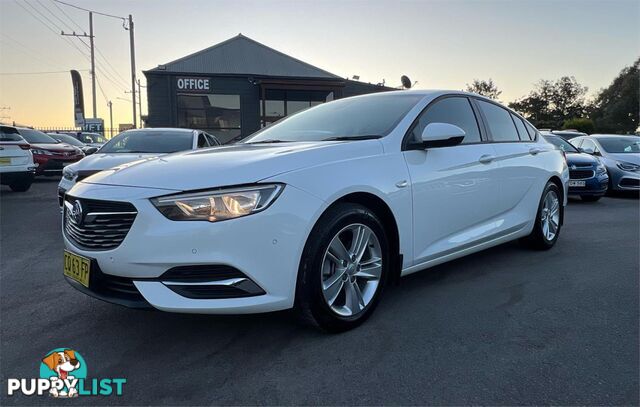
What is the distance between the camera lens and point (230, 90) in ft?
72.6

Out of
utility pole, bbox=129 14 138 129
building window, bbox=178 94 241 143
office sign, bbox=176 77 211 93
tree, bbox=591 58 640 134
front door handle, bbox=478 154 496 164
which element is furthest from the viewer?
tree, bbox=591 58 640 134

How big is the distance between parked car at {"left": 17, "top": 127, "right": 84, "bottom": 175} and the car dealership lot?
1017 cm

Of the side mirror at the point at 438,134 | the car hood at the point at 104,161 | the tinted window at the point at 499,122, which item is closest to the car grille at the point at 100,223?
the side mirror at the point at 438,134

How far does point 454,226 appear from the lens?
351 centimetres

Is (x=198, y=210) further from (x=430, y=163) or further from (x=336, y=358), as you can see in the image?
(x=430, y=163)

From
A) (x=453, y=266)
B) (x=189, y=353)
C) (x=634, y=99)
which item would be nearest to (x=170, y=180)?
(x=189, y=353)

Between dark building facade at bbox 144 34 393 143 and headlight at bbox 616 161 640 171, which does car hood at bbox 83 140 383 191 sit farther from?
dark building facade at bbox 144 34 393 143

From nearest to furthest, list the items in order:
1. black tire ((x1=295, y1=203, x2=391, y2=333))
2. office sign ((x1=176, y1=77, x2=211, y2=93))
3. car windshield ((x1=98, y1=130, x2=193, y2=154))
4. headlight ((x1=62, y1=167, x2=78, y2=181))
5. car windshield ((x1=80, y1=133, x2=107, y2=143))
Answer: black tire ((x1=295, y1=203, x2=391, y2=333)), headlight ((x1=62, y1=167, x2=78, y2=181)), car windshield ((x1=98, y1=130, x2=193, y2=154)), car windshield ((x1=80, y1=133, x2=107, y2=143)), office sign ((x1=176, y1=77, x2=211, y2=93))

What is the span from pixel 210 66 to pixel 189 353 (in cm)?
2192

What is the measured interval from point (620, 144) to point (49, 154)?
14.8 m

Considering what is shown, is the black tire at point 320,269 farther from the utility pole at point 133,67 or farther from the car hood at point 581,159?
the utility pole at point 133,67

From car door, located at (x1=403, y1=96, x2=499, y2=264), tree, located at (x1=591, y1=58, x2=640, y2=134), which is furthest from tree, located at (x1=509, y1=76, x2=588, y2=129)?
car door, located at (x1=403, y1=96, x2=499, y2=264)

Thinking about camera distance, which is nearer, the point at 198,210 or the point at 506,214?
the point at 198,210

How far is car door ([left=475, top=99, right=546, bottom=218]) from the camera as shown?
4105 mm
